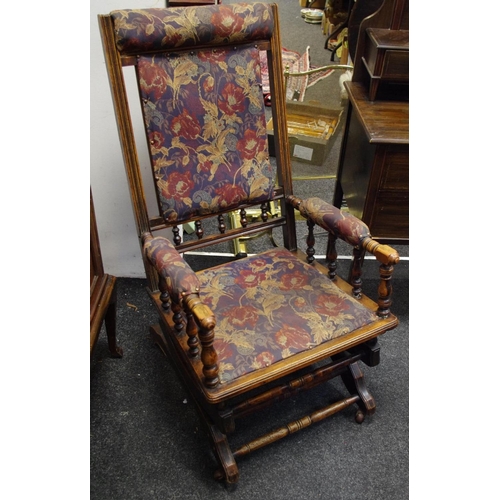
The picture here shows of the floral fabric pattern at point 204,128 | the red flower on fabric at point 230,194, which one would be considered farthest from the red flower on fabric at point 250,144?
the red flower on fabric at point 230,194

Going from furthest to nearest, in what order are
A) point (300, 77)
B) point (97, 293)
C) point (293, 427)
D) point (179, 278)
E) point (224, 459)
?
point (300, 77), point (97, 293), point (293, 427), point (224, 459), point (179, 278)

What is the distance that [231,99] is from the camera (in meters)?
1.55

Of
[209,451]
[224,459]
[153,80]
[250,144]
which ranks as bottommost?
[209,451]

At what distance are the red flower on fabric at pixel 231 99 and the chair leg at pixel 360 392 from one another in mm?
1014

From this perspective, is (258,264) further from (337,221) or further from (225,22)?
(225,22)

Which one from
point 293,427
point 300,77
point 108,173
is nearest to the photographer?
point 293,427

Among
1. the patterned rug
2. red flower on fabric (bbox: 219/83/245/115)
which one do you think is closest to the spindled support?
red flower on fabric (bbox: 219/83/245/115)

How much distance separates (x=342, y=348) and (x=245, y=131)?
0.79 metres

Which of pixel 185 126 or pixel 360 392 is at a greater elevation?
pixel 185 126

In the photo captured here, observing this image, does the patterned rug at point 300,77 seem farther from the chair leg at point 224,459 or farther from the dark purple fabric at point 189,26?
the chair leg at point 224,459

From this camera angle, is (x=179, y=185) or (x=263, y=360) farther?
(x=179, y=185)

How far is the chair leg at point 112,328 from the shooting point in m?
1.81

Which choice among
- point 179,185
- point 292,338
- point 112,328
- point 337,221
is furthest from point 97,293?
point 337,221

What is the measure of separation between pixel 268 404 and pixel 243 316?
0.30m
